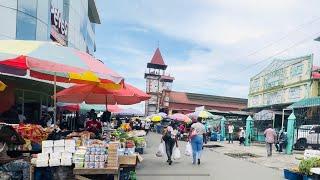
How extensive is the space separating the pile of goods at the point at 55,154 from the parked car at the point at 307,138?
18.7 meters

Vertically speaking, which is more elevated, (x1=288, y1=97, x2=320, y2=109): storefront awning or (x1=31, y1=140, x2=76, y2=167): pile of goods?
(x1=288, y1=97, x2=320, y2=109): storefront awning

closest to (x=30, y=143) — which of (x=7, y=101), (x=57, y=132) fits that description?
(x=57, y=132)

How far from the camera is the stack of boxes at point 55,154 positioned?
28.7ft

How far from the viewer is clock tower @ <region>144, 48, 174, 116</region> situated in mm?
80062

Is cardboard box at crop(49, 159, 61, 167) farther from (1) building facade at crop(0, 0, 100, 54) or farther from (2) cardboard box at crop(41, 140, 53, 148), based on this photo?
(1) building facade at crop(0, 0, 100, 54)

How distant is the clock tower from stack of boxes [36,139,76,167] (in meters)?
67.6

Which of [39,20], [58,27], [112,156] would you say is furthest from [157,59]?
[112,156]

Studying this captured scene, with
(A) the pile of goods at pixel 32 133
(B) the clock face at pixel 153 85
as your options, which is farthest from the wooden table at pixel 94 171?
(B) the clock face at pixel 153 85

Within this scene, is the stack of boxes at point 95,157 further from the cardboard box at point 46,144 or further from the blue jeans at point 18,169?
the blue jeans at point 18,169

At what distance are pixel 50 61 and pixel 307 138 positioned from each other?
2025cm

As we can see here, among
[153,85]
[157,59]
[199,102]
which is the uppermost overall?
[157,59]

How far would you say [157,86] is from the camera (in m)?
90.6

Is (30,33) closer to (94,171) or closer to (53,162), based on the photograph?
(53,162)

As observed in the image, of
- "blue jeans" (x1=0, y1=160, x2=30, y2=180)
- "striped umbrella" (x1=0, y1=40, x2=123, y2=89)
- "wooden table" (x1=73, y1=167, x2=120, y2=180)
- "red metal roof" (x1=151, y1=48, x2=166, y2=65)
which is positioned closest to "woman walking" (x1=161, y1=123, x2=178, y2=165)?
"striped umbrella" (x1=0, y1=40, x2=123, y2=89)
